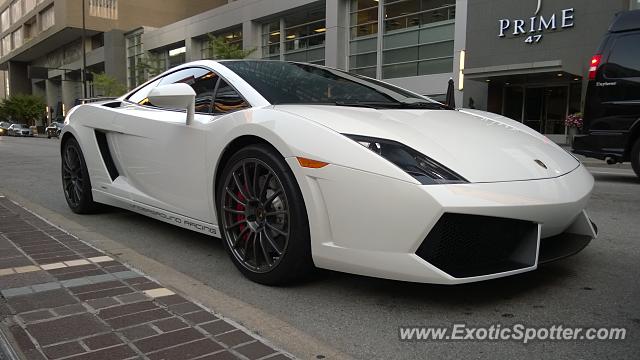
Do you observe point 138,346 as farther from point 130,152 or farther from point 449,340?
point 130,152

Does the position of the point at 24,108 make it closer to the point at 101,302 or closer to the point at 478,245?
the point at 101,302

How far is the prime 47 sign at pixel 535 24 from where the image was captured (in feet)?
67.7

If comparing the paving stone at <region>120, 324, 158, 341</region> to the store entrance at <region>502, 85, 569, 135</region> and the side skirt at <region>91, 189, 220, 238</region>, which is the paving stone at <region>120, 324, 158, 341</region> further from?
the store entrance at <region>502, 85, 569, 135</region>

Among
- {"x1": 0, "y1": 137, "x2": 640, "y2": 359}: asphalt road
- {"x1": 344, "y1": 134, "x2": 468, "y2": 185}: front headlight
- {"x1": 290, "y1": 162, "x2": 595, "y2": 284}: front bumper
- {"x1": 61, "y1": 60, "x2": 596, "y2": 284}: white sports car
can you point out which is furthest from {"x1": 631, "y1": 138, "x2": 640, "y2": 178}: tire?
{"x1": 344, "y1": 134, "x2": 468, "y2": 185}: front headlight

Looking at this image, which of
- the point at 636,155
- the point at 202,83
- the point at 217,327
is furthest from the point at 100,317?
the point at 636,155

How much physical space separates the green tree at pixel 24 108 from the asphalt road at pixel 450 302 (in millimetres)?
73504

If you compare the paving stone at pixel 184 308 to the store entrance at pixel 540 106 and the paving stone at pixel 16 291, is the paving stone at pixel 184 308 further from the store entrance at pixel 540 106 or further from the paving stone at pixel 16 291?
the store entrance at pixel 540 106

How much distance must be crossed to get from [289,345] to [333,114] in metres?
1.23

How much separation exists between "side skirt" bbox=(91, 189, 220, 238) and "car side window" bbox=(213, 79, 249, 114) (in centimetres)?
74

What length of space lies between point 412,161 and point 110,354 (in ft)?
5.00

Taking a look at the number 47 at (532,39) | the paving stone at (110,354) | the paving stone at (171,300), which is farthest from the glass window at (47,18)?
the paving stone at (110,354)

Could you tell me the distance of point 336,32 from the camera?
29.1 metres

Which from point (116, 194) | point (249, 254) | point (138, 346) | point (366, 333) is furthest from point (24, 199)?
point (366, 333)

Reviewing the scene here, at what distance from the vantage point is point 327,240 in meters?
2.66
